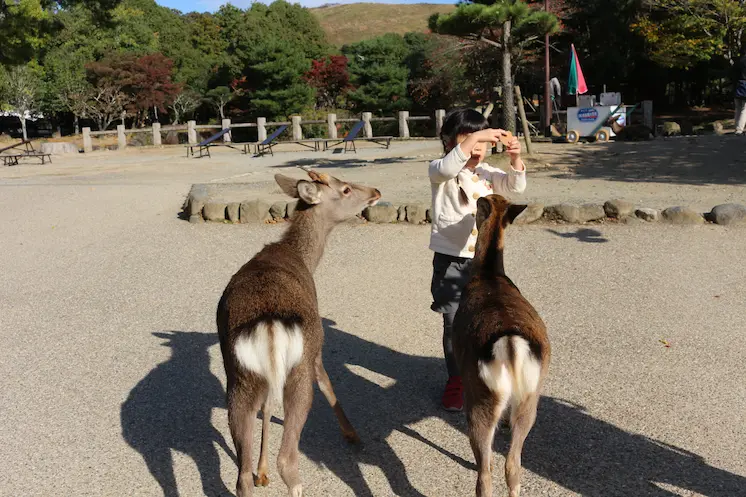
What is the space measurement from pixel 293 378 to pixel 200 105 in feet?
136

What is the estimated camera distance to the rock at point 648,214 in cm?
863

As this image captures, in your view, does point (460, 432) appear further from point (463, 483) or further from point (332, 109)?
point (332, 109)

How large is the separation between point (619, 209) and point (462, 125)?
5613mm

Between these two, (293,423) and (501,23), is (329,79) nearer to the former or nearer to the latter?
(501,23)

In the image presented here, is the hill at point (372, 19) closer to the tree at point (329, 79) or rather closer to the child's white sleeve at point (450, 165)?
the tree at point (329, 79)

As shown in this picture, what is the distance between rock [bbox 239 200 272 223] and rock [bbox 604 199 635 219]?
4.55m

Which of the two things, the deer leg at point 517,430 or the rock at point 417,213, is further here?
the rock at point 417,213

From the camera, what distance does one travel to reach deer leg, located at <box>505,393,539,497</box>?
265cm

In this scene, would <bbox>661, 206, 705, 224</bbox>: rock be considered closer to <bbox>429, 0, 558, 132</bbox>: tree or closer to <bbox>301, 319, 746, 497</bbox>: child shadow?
<bbox>301, 319, 746, 497</bbox>: child shadow

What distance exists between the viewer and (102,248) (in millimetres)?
8828

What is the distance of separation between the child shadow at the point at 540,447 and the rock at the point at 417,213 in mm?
4860

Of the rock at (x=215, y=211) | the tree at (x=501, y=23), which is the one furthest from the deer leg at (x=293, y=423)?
the tree at (x=501, y=23)

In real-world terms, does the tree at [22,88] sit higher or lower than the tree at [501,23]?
higher

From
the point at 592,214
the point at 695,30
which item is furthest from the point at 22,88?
the point at 592,214
